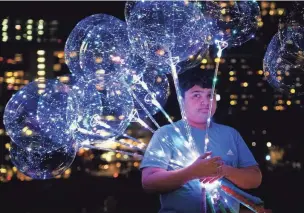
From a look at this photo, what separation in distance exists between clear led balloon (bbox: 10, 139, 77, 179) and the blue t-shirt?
666 millimetres

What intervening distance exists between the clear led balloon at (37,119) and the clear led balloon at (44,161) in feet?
0.20

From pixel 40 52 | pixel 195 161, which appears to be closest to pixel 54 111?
pixel 195 161

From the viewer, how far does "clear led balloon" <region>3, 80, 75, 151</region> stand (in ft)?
8.70

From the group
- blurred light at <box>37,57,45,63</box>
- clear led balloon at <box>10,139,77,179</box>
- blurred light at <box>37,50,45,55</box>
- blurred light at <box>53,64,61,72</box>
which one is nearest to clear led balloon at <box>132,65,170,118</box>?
clear led balloon at <box>10,139,77,179</box>

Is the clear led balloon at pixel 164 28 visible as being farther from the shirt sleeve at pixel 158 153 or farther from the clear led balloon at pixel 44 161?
the clear led balloon at pixel 44 161

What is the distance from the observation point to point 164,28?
2402 mm

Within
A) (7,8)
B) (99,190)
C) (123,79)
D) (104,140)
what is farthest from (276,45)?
(99,190)

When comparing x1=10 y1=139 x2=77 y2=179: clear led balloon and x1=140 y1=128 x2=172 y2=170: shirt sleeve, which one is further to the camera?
x1=10 y1=139 x2=77 y2=179: clear led balloon

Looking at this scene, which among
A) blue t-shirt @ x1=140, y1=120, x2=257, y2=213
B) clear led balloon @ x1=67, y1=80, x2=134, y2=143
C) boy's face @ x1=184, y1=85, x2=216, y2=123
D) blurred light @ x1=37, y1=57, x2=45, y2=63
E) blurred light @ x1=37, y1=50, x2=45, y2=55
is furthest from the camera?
A: blurred light @ x1=37, y1=57, x2=45, y2=63

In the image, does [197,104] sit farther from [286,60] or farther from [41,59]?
Result: [41,59]

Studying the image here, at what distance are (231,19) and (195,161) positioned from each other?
0.99 meters

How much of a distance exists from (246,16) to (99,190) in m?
8.58

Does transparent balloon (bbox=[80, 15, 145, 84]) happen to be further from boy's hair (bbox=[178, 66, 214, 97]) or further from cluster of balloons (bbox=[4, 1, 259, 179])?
boy's hair (bbox=[178, 66, 214, 97])

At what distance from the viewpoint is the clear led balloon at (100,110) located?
2635mm
